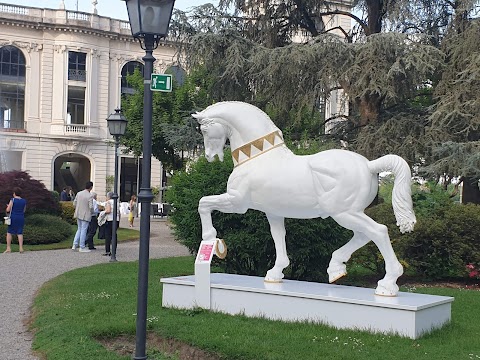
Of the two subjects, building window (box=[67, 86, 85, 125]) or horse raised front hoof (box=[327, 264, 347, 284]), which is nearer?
horse raised front hoof (box=[327, 264, 347, 284])

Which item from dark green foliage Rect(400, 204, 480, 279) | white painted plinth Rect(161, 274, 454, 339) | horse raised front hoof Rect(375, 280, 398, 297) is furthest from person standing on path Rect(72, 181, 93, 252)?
horse raised front hoof Rect(375, 280, 398, 297)

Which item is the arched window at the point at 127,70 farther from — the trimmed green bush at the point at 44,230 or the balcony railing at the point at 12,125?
the trimmed green bush at the point at 44,230

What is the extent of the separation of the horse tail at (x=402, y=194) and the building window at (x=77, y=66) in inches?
1663

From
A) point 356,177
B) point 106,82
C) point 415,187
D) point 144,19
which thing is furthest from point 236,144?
point 106,82

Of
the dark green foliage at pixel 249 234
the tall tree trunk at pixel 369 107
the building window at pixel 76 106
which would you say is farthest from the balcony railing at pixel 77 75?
the dark green foliage at pixel 249 234

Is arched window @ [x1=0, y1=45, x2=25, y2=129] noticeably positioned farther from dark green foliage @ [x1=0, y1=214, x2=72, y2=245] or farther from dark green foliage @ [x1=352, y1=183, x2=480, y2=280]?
dark green foliage @ [x1=352, y1=183, x2=480, y2=280]

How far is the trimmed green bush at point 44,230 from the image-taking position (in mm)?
20047

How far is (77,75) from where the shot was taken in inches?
1858

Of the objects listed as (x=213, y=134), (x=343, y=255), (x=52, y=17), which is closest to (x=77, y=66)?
(x=52, y=17)

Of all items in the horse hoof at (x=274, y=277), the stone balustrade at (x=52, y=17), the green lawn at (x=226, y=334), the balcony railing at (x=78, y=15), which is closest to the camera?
the green lawn at (x=226, y=334)

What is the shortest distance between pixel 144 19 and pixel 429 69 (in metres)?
10.7

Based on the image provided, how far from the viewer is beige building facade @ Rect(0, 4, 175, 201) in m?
45.8

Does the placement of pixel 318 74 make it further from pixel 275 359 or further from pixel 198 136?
pixel 275 359

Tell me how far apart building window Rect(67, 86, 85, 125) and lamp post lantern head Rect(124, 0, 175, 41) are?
4329cm
